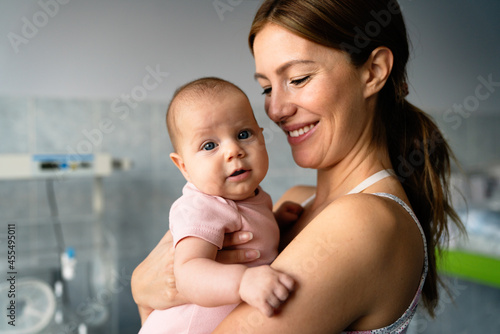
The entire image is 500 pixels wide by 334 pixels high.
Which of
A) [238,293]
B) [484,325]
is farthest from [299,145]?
[484,325]

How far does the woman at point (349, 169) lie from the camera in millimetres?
691

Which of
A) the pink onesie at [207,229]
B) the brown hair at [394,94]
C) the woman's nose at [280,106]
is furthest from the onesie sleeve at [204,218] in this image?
the brown hair at [394,94]

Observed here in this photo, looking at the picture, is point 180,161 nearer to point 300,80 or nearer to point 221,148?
point 221,148

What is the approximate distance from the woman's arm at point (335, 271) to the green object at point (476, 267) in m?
2.35

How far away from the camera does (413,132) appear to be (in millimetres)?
1065

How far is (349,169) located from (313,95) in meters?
0.21

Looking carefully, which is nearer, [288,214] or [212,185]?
[212,185]

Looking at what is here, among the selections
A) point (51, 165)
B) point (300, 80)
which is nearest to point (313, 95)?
point (300, 80)

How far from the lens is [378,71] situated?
0.96m

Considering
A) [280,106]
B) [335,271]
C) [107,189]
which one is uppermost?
[280,106]

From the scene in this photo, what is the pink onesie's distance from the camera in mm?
780

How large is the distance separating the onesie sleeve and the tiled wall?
165 centimetres

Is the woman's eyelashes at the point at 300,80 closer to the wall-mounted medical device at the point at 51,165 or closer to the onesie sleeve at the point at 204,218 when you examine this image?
the onesie sleeve at the point at 204,218

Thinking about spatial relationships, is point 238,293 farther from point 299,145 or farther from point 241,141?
point 299,145
